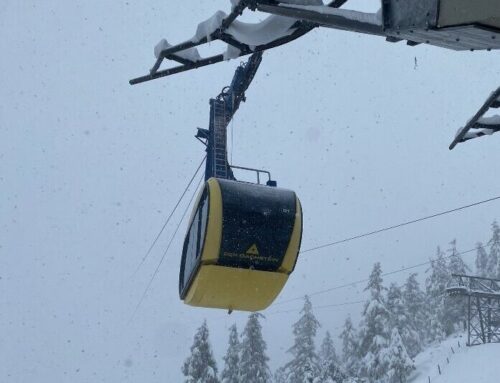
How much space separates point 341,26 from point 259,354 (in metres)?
30.8

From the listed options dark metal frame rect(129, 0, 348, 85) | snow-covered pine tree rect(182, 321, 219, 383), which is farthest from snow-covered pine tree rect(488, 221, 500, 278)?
dark metal frame rect(129, 0, 348, 85)

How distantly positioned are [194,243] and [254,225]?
1.25 metres

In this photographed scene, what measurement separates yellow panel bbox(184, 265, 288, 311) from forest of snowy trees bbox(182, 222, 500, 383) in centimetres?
1784

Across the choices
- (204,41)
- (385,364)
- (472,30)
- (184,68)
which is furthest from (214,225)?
(385,364)

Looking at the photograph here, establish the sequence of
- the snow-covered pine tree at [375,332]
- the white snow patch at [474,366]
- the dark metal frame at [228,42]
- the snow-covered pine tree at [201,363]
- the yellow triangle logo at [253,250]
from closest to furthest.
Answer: the dark metal frame at [228,42]
the yellow triangle logo at [253,250]
the white snow patch at [474,366]
the snow-covered pine tree at [201,363]
the snow-covered pine tree at [375,332]

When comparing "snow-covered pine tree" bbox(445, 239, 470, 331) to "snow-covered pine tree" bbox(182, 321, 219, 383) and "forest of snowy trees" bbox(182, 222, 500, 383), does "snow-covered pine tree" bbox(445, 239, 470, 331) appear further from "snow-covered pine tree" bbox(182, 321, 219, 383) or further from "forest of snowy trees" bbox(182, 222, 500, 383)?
"snow-covered pine tree" bbox(182, 321, 219, 383)

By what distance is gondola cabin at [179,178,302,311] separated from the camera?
773 cm

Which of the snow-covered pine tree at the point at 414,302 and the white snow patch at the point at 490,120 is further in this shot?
the snow-covered pine tree at the point at 414,302

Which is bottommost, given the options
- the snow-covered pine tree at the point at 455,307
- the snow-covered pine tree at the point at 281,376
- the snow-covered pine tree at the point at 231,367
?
the snow-covered pine tree at the point at 281,376

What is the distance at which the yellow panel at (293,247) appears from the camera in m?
8.25

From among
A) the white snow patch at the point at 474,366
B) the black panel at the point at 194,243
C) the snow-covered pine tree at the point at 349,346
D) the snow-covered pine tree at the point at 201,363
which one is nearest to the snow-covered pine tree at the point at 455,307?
the snow-covered pine tree at the point at 349,346

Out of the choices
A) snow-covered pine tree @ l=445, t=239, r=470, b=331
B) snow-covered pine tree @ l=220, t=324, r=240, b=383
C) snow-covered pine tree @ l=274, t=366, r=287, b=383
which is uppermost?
snow-covered pine tree @ l=445, t=239, r=470, b=331

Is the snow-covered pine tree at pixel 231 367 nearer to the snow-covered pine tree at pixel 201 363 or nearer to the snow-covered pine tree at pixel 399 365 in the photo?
the snow-covered pine tree at pixel 201 363

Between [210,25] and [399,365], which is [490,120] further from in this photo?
[399,365]
